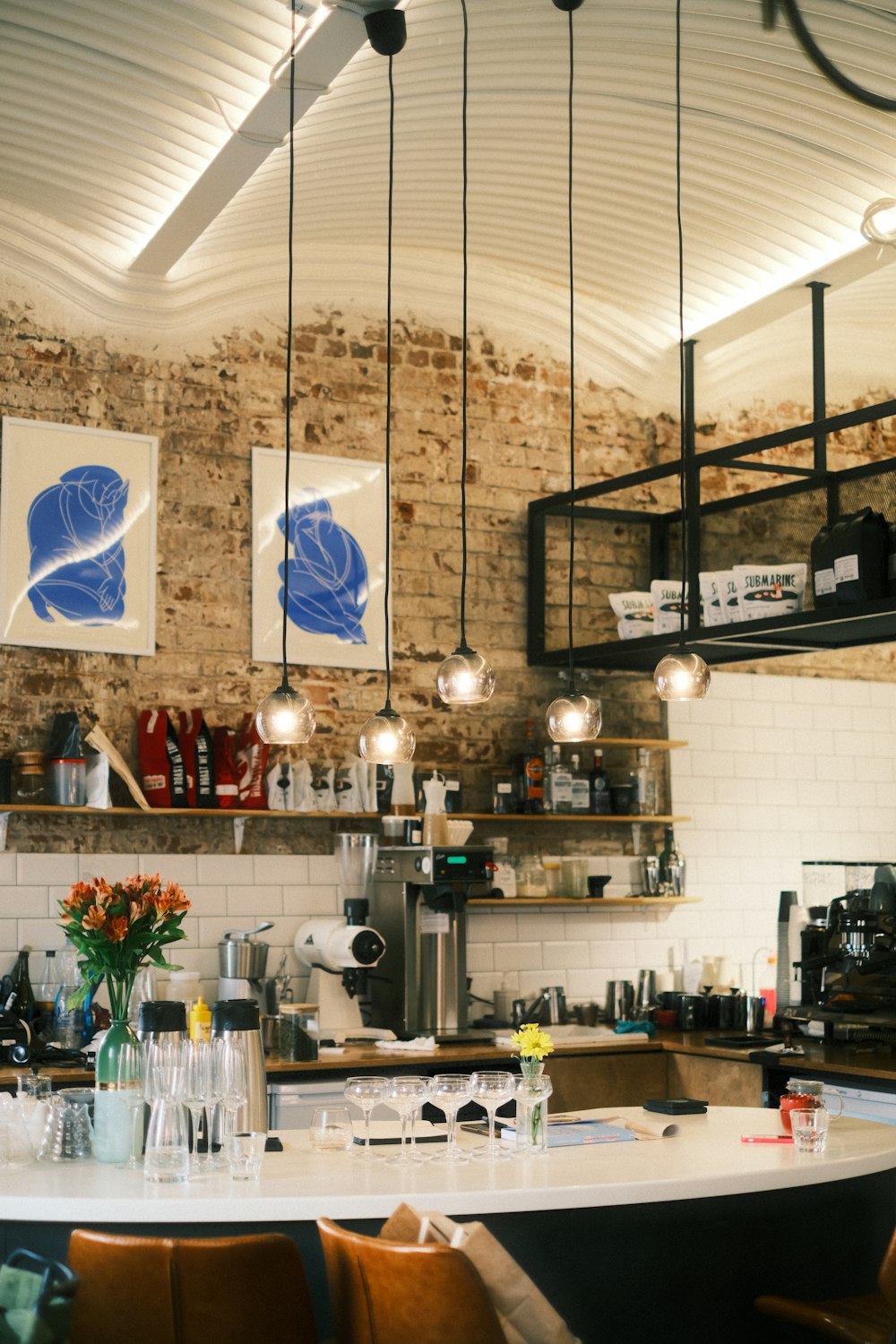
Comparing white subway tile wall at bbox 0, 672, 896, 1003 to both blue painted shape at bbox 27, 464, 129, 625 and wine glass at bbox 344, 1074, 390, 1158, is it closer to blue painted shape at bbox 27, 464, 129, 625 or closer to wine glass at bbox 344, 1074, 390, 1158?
blue painted shape at bbox 27, 464, 129, 625

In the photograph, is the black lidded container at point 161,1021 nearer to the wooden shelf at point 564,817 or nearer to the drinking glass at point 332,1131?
the drinking glass at point 332,1131

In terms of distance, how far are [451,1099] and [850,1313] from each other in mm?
1007

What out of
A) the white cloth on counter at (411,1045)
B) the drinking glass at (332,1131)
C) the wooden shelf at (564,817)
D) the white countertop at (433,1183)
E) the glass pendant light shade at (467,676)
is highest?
the glass pendant light shade at (467,676)

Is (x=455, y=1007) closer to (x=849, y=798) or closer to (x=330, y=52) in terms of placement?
(x=849, y=798)

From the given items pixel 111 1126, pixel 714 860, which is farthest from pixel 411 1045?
pixel 111 1126

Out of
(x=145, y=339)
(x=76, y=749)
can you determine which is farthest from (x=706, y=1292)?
(x=145, y=339)

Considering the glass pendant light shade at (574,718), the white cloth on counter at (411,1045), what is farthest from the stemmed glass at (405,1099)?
the white cloth on counter at (411,1045)

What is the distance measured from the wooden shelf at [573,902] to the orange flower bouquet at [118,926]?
3038mm

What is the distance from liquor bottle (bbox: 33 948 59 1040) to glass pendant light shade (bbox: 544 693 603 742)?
95.4 inches

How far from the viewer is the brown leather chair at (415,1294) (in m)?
2.64

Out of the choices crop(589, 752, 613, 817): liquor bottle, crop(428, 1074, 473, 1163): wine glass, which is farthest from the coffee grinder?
crop(428, 1074, 473, 1163): wine glass

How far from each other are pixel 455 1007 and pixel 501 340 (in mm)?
3342

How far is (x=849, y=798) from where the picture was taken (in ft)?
26.7

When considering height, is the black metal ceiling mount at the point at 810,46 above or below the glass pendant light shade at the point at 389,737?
above
